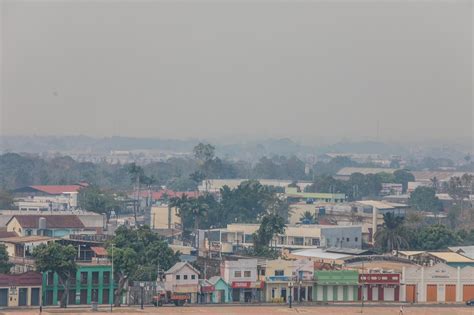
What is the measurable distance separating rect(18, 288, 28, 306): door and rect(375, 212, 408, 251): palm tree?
25.0m

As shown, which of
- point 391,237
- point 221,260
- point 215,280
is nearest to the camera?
point 215,280

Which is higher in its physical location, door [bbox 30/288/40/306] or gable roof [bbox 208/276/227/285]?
gable roof [bbox 208/276/227/285]

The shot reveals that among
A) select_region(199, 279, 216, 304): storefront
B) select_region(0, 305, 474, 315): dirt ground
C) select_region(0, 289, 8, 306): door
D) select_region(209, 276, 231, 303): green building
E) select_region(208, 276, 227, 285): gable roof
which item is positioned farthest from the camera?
select_region(208, 276, 227, 285): gable roof

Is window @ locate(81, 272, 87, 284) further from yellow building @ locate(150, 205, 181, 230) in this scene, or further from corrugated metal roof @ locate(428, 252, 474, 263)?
yellow building @ locate(150, 205, 181, 230)

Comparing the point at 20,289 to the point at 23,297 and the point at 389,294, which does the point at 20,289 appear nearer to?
the point at 23,297

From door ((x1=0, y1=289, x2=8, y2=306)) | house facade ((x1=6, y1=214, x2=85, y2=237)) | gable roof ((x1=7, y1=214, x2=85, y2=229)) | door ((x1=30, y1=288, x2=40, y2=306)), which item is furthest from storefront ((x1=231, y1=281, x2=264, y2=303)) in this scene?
gable roof ((x1=7, y1=214, x2=85, y2=229))

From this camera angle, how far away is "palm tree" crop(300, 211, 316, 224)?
96.4 m

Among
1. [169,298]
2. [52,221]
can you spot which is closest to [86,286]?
[169,298]

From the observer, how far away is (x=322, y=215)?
336ft

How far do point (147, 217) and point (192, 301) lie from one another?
4584 centimetres

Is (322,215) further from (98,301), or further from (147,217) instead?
(98,301)

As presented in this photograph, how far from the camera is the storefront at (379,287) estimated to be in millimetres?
62688

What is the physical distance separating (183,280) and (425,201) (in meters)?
66.1

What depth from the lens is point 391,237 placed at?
7650 centimetres
